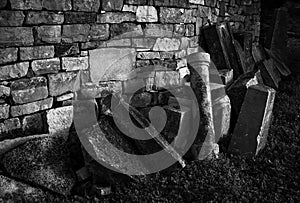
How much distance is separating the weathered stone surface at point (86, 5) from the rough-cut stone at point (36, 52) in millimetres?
506

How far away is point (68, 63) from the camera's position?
354cm

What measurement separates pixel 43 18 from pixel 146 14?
1307 millimetres

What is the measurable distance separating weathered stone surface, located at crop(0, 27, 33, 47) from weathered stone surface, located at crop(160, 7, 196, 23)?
174 centimetres

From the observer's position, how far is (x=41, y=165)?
10.3 feet

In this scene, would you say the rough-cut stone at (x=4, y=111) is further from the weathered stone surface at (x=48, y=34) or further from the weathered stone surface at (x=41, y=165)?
the weathered stone surface at (x=48, y=34)

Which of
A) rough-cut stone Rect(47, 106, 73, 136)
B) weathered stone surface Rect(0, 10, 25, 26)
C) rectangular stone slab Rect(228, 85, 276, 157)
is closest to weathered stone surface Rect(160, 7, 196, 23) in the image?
rectangular stone slab Rect(228, 85, 276, 157)

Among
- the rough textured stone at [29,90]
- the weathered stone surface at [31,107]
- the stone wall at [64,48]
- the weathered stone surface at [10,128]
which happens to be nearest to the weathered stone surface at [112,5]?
the stone wall at [64,48]

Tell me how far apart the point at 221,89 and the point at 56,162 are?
2.23 meters

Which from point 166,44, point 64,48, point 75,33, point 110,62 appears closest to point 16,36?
point 64,48

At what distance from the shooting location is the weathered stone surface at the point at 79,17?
135 inches

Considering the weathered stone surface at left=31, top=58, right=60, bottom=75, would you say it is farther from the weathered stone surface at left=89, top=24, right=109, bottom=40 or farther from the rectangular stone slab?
the rectangular stone slab

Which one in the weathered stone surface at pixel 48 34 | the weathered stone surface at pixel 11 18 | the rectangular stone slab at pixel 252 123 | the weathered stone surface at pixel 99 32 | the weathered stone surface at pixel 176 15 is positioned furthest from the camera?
the weathered stone surface at pixel 176 15

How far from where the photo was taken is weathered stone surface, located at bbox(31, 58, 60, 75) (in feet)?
10.9

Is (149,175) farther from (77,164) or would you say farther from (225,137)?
(225,137)
